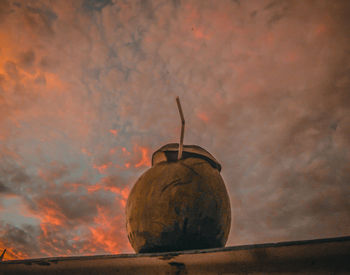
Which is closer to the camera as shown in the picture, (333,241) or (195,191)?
(333,241)

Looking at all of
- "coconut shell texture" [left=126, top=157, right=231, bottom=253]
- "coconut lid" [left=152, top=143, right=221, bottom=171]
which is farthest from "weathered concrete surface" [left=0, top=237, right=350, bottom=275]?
"coconut lid" [left=152, top=143, right=221, bottom=171]

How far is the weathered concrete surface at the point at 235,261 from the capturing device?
84.2 inches

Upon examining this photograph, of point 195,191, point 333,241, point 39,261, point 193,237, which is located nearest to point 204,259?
point 193,237

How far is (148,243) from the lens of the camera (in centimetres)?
328

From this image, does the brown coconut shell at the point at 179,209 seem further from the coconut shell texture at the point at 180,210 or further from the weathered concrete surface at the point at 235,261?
the weathered concrete surface at the point at 235,261

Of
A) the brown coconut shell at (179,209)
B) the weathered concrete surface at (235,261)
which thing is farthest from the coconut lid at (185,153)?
the weathered concrete surface at (235,261)

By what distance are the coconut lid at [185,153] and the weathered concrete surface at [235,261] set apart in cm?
148

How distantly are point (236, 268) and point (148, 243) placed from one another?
1.27 metres

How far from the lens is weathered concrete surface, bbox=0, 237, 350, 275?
84.2 inches

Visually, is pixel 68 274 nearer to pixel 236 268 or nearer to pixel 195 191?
pixel 195 191

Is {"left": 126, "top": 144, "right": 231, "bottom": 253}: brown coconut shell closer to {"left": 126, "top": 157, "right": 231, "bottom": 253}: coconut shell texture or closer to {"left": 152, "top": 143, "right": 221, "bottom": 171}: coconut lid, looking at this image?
{"left": 126, "top": 157, "right": 231, "bottom": 253}: coconut shell texture

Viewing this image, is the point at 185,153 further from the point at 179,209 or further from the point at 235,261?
the point at 235,261

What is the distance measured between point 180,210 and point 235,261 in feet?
3.07

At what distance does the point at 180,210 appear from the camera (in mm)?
3176
